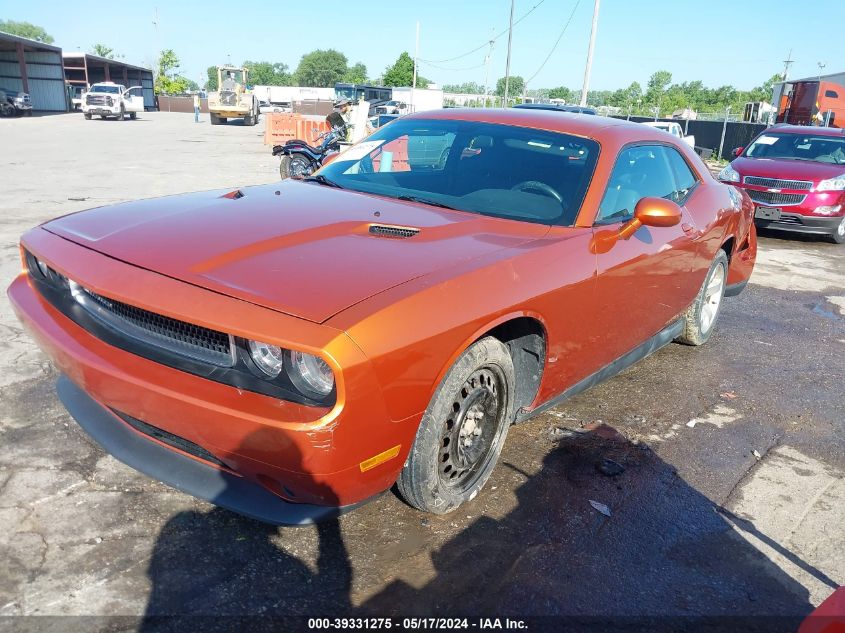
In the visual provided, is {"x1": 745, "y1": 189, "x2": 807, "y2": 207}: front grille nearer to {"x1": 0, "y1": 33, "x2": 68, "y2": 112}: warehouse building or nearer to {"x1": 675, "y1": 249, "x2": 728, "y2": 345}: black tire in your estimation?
{"x1": 675, "y1": 249, "x2": 728, "y2": 345}: black tire

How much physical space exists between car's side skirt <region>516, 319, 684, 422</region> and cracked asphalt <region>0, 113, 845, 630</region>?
0.29 meters

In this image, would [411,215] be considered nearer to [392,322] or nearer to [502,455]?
[392,322]

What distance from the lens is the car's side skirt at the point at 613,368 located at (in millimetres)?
3236

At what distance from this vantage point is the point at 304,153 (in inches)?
433

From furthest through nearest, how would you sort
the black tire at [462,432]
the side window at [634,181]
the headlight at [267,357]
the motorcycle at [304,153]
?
the motorcycle at [304,153], the side window at [634,181], the black tire at [462,432], the headlight at [267,357]

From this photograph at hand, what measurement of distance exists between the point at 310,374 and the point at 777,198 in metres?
9.98

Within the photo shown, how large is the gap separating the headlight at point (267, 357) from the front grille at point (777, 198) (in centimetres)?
976

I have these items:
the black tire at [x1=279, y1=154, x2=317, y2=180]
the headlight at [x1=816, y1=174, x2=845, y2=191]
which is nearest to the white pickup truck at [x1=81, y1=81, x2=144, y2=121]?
the black tire at [x1=279, y1=154, x2=317, y2=180]

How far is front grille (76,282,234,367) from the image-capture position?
2.23 metres

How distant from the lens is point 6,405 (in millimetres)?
3502

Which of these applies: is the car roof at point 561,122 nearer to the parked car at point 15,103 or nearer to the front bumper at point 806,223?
the front bumper at point 806,223

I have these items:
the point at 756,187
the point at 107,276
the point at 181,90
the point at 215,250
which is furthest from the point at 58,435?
the point at 181,90

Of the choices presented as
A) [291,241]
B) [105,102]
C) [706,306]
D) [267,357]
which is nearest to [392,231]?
[291,241]

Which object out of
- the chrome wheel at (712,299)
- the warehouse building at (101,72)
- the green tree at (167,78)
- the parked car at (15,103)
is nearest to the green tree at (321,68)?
the green tree at (167,78)
